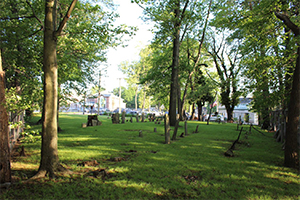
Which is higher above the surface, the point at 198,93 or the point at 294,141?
the point at 198,93

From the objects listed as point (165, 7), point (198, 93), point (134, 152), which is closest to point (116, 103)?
point (198, 93)

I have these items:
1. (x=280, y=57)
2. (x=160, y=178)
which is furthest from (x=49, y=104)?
(x=280, y=57)

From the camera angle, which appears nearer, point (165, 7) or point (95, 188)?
point (95, 188)

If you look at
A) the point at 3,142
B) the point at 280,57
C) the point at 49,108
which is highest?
the point at 280,57

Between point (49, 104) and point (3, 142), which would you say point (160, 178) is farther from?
point (3, 142)

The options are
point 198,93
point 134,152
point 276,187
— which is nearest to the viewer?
point 276,187

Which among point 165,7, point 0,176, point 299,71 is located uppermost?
point 165,7

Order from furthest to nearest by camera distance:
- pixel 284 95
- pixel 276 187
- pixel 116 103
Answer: pixel 116 103
pixel 284 95
pixel 276 187

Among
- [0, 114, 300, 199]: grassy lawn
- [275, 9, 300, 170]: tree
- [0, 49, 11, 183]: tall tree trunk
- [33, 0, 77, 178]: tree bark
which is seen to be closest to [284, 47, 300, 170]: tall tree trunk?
[275, 9, 300, 170]: tree

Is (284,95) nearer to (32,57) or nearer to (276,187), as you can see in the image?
(276,187)

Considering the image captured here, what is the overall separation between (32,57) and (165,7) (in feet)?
43.7

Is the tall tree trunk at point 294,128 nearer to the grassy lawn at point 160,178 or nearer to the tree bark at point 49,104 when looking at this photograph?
the grassy lawn at point 160,178

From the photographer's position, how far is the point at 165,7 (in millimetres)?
16516

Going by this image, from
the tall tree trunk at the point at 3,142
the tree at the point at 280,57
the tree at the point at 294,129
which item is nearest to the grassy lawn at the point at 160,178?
the tall tree trunk at the point at 3,142
